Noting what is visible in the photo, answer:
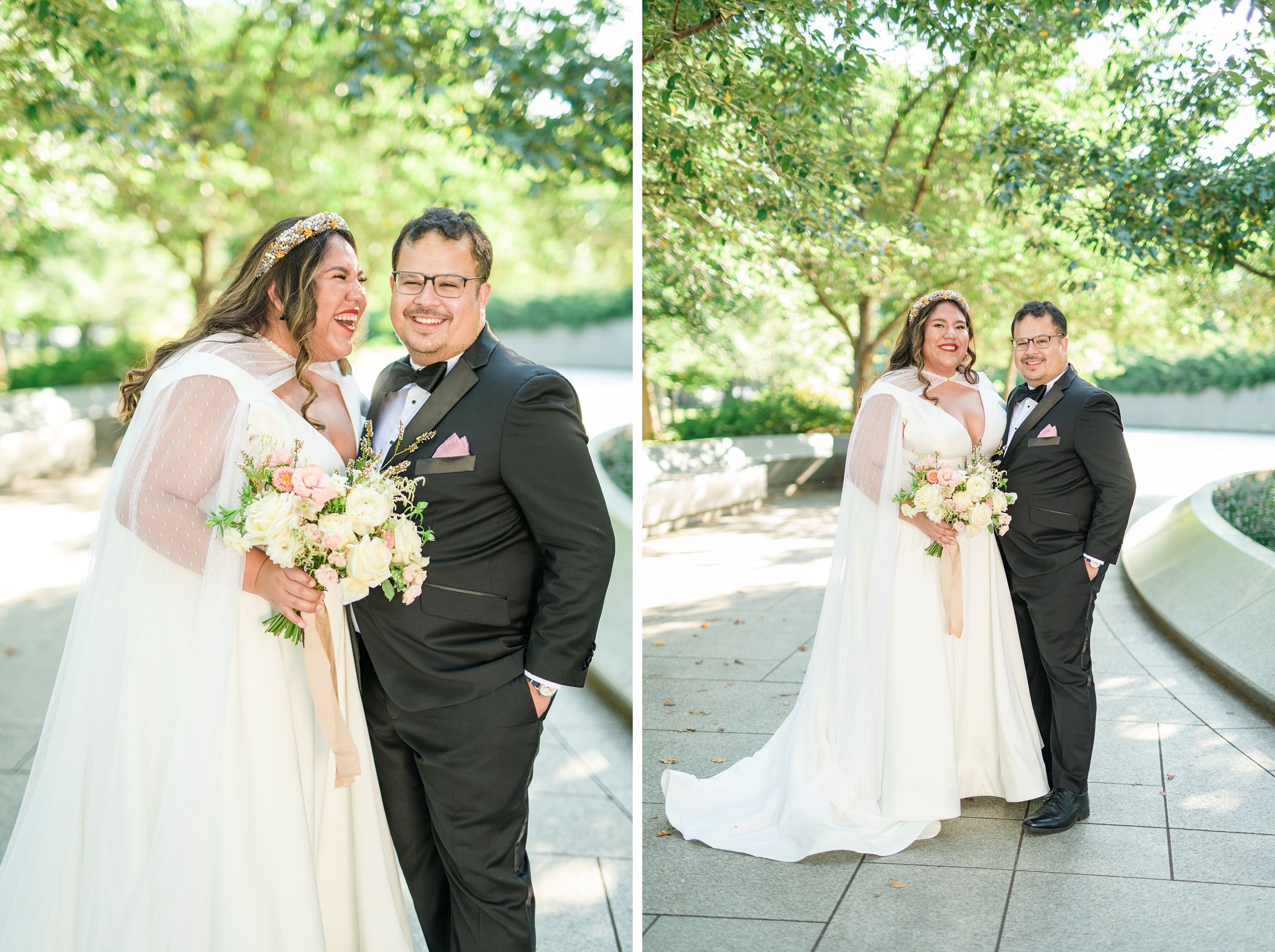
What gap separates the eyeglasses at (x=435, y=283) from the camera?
2.75m

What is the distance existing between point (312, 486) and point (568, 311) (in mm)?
30431

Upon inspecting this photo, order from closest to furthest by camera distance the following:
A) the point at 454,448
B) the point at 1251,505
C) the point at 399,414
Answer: the point at 454,448 < the point at 399,414 < the point at 1251,505

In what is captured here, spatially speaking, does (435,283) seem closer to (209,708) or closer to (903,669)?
(209,708)

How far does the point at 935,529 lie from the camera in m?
3.76

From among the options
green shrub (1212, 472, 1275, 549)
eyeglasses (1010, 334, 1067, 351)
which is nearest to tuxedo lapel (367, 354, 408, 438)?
eyeglasses (1010, 334, 1067, 351)

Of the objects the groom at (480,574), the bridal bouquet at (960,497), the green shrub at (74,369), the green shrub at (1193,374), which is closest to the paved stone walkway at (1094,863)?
the green shrub at (1193,374)

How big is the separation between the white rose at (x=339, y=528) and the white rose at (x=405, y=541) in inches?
4.2

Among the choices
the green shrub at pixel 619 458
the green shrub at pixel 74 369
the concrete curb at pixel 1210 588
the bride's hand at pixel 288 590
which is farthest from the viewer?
the green shrub at pixel 74 369

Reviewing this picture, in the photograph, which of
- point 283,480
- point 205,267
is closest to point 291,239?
point 283,480

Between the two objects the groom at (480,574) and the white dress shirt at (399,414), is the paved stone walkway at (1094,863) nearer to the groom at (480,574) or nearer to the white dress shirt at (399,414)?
the groom at (480,574)

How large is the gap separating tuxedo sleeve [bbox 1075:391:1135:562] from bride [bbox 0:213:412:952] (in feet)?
8.82

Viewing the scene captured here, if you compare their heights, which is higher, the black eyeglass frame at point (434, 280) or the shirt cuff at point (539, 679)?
the black eyeglass frame at point (434, 280)

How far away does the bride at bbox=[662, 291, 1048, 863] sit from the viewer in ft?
12.3

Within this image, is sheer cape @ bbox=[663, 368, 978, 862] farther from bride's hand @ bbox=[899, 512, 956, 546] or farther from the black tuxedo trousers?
the black tuxedo trousers
